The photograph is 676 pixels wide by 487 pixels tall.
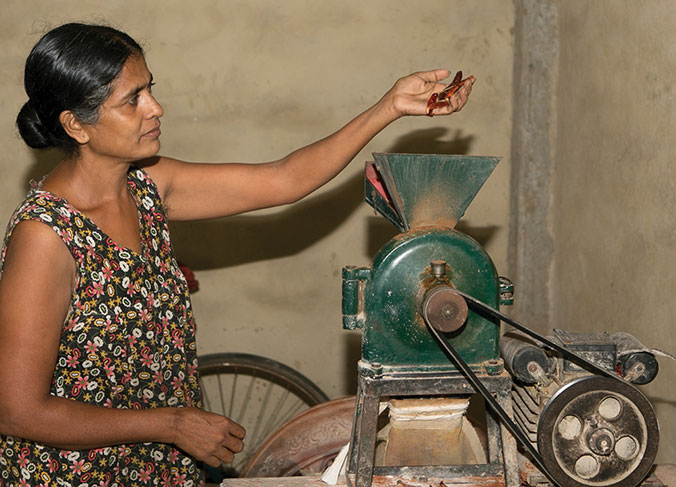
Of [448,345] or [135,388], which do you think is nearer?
[448,345]

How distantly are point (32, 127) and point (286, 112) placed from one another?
1429 mm

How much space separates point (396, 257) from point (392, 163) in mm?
186

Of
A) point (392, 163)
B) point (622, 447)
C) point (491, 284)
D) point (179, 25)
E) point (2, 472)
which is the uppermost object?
point (179, 25)

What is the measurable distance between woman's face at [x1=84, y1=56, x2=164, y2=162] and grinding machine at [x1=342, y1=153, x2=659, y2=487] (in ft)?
1.84

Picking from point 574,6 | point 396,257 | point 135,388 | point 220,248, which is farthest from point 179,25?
point 396,257

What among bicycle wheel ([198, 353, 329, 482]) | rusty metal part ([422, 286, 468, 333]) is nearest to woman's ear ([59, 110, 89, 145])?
rusty metal part ([422, 286, 468, 333])

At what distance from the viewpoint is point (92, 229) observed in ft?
6.00

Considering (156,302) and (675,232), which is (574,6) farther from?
(156,302)

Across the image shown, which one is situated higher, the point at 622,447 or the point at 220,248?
the point at 220,248

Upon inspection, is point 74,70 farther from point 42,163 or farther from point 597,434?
point 42,163

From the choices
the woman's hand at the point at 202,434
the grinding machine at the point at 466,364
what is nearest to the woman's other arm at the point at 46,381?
the woman's hand at the point at 202,434

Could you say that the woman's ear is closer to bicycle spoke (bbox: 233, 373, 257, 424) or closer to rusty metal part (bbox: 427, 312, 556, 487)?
rusty metal part (bbox: 427, 312, 556, 487)

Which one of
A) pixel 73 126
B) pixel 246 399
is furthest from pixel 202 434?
pixel 246 399

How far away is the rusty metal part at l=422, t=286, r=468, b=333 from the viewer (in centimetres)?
153
